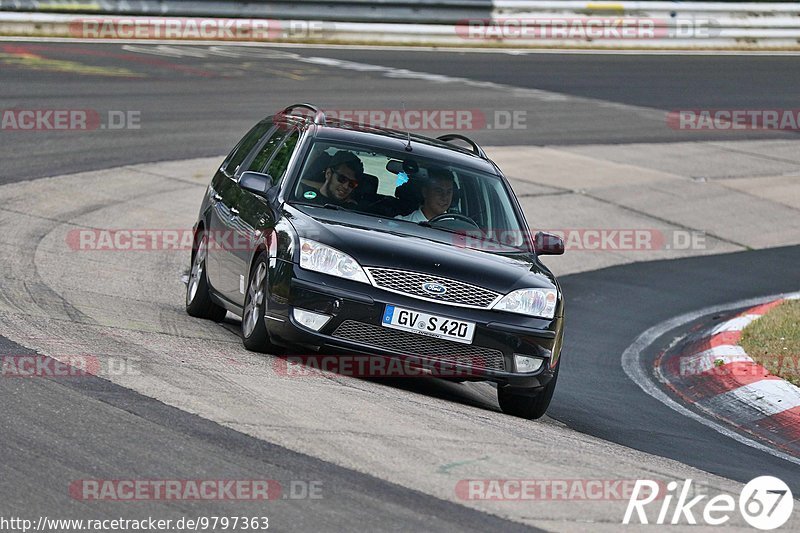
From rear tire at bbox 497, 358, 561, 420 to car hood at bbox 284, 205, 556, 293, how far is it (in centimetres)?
65

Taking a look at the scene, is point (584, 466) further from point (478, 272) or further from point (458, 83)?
point (458, 83)

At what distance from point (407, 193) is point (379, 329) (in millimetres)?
1437

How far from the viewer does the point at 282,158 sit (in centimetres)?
953

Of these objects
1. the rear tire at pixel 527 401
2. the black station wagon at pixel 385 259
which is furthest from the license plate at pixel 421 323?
the rear tire at pixel 527 401

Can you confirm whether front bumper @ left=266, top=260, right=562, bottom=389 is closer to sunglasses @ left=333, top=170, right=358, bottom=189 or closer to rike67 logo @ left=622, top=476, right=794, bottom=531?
sunglasses @ left=333, top=170, right=358, bottom=189

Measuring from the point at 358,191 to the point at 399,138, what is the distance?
80 cm

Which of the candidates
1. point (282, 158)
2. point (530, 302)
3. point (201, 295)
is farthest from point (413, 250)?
point (201, 295)

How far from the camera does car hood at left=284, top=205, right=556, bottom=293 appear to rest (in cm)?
822

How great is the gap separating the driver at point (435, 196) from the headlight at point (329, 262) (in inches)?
35.9

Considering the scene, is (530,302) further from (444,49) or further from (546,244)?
(444,49)

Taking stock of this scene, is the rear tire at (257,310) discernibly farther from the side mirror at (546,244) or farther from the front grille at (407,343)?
the side mirror at (546,244)

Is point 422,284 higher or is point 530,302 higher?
point 422,284

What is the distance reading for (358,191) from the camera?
910 centimetres

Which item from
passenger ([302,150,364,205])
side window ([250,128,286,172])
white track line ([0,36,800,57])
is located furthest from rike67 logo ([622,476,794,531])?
white track line ([0,36,800,57])
